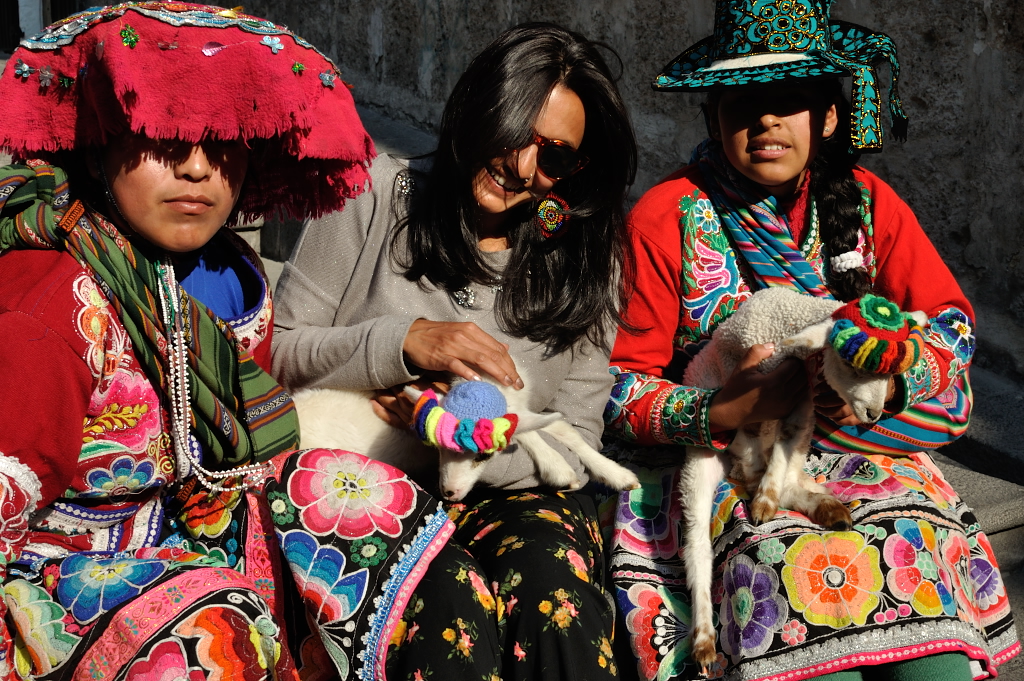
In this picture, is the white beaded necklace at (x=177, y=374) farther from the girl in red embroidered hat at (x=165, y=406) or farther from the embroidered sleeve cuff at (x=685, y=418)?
the embroidered sleeve cuff at (x=685, y=418)

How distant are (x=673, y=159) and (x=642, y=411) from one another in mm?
2589

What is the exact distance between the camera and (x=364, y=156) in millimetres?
2135

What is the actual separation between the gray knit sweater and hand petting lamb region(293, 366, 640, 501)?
49 millimetres

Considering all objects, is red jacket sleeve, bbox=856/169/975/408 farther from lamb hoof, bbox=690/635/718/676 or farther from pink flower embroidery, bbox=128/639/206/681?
pink flower embroidery, bbox=128/639/206/681

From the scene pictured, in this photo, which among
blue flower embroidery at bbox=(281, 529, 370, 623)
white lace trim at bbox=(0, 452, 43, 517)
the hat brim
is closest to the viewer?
white lace trim at bbox=(0, 452, 43, 517)

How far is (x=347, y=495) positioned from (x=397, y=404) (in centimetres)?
51

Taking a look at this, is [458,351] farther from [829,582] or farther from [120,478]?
[829,582]

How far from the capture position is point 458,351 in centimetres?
237

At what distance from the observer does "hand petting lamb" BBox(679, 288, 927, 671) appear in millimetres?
2174

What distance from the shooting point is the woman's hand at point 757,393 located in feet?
8.22

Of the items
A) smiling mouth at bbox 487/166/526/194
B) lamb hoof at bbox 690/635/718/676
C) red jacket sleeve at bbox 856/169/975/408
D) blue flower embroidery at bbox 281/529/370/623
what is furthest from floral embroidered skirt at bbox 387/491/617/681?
red jacket sleeve at bbox 856/169/975/408

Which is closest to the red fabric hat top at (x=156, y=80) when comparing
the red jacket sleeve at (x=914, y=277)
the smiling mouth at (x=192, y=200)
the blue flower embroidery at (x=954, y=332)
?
the smiling mouth at (x=192, y=200)

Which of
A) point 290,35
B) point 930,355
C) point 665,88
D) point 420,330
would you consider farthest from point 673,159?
point 290,35

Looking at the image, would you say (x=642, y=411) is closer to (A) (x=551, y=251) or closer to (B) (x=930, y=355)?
(A) (x=551, y=251)
